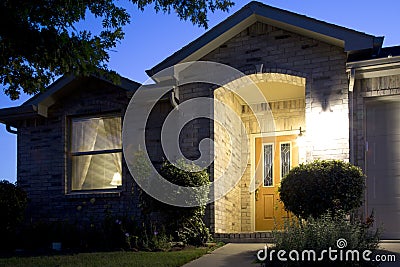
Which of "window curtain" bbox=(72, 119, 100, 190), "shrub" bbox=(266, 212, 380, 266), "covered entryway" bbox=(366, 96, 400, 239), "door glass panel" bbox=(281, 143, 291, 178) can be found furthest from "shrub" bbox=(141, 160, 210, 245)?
"window curtain" bbox=(72, 119, 100, 190)

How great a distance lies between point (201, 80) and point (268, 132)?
90.0 inches

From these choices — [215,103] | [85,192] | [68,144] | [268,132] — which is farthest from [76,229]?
[268,132]

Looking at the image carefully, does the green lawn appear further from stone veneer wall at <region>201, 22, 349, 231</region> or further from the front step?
stone veneer wall at <region>201, 22, 349, 231</region>

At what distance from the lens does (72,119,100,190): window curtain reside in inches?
508

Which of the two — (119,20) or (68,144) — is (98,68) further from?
(68,144)

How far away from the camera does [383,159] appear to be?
10148 millimetres

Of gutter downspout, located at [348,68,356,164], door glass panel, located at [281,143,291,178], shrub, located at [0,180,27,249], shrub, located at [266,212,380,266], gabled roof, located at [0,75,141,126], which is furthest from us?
gabled roof, located at [0,75,141,126]

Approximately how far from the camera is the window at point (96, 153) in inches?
496

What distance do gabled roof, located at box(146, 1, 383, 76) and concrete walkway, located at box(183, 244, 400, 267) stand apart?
359cm

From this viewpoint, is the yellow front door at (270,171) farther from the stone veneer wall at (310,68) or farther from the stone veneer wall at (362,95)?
the stone veneer wall at (362,95)

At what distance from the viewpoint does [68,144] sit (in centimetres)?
1304

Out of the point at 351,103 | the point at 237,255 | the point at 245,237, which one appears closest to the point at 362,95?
the point at 351,103

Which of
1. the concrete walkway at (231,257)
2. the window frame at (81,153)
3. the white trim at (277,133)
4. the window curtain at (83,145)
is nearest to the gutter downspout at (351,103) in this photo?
the white trim at (277,133)

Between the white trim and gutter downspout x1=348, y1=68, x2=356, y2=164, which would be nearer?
gutter downspout x1=348, y1=68, x2=356, y2=164
